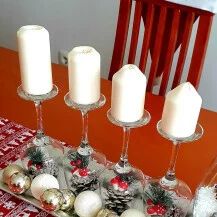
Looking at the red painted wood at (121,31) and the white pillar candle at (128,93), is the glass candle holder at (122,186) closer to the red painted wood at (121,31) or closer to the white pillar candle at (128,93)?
the white pillar candle at (128,93)

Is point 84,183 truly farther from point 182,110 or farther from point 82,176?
point 182,110

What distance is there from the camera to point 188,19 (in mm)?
1167

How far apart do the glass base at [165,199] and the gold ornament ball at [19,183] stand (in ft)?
0.74

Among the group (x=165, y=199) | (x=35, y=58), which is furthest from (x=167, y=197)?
(x=35, y=58)

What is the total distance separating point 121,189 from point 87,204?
0.08 meters

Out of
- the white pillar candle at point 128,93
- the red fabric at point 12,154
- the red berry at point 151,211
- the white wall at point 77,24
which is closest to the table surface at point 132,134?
the red fabric at point 12,154

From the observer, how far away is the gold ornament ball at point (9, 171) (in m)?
0.80

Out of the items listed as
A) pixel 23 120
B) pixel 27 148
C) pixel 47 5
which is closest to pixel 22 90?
pixel 27 148

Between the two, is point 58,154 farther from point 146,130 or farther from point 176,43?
point 176,43

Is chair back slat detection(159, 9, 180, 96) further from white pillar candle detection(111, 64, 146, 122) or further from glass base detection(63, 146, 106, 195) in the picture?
white pillar candle detection(111, 64, 146, 122)

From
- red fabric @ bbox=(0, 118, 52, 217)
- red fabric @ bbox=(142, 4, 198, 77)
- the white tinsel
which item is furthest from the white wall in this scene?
the white tinsel

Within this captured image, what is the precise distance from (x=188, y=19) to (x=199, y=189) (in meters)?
0.61

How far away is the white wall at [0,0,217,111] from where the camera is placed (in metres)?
1.78

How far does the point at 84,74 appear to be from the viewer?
→ 68 cm
